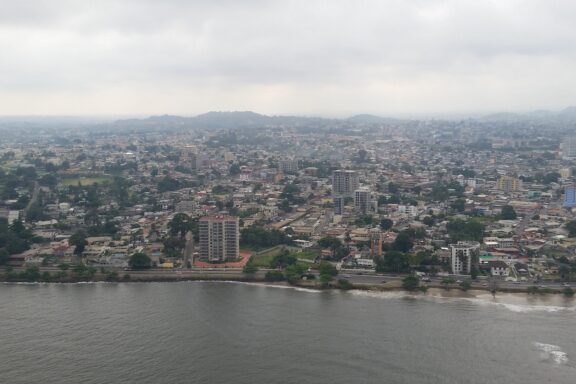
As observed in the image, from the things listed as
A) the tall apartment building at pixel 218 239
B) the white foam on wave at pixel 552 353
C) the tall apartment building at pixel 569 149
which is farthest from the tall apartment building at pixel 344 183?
the tall apartment building at pixel 569 149

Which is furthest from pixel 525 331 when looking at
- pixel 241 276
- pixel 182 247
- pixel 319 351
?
pixel 182 247

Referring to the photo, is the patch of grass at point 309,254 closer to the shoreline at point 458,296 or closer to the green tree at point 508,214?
the shoreline at point 458,296

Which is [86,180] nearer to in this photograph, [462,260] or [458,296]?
[462,260]

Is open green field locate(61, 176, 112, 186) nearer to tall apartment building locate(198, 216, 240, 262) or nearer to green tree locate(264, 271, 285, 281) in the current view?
tall apartment building locate(198, 216, 240, 262)

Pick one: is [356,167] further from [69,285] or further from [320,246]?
[69,285]

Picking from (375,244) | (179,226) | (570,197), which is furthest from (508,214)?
(179,226)
